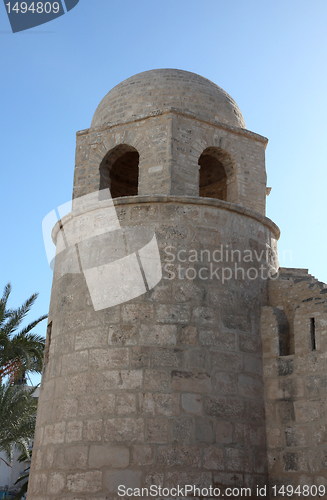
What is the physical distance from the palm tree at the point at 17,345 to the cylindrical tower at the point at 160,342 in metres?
5.16

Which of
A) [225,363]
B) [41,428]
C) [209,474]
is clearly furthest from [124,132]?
[209,474]

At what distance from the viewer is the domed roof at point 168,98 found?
8672 mm

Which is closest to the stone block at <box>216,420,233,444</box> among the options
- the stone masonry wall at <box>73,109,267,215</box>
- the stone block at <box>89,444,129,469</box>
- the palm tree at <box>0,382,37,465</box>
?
the stone block at <box>89,444,129,469</box>

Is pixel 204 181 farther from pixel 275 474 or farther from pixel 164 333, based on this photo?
pixel 275 474

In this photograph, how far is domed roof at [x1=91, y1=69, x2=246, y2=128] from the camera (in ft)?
28.5

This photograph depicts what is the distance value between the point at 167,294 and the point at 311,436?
229cm

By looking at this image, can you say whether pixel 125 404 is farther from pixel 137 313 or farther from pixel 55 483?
pixel 55 483

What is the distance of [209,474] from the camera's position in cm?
591

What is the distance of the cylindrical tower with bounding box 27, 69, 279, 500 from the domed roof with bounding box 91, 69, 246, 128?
0.52 m

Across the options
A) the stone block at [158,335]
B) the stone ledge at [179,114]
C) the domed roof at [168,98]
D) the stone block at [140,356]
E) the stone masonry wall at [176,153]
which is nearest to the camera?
the stone block at [140,356]

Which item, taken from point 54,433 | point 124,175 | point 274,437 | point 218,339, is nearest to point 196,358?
point 218,339

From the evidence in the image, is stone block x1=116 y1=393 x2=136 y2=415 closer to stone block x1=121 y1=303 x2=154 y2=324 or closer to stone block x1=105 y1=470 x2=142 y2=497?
stone block x1=105 y1=470 x2=142 y2=497

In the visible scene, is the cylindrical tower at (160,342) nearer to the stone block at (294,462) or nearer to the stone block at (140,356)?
the stone block at (140,356)

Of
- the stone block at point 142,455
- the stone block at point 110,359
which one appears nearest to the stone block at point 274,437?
the stone block at point 142,455
